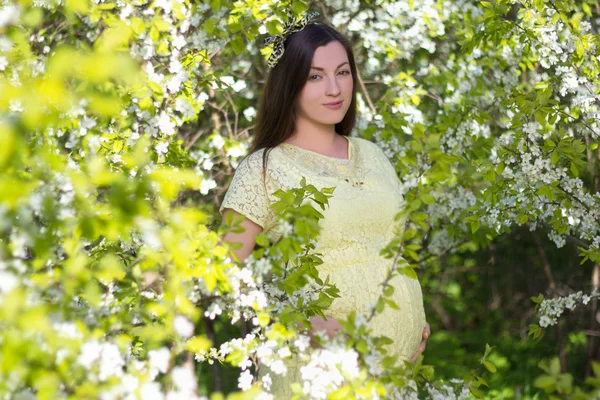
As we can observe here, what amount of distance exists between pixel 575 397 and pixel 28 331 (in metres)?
0.99

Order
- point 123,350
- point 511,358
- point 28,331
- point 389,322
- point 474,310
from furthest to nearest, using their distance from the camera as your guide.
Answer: point 474,310 < point 511,358 < point 389,322 < point 123,350 < point 28,331

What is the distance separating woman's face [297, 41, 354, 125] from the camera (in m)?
2.47

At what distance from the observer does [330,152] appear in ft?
8.45

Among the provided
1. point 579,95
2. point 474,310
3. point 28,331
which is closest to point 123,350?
point 28,331

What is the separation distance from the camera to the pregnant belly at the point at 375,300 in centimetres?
230

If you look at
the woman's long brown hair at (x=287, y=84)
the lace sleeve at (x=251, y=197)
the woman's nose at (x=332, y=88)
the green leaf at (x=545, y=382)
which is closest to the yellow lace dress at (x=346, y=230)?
the lace sleeve at (x=251, y=197)

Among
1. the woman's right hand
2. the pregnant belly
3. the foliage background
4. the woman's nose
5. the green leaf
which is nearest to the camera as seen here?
the foliage background

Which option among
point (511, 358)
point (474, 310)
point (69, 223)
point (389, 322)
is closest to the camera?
point (69, 223)

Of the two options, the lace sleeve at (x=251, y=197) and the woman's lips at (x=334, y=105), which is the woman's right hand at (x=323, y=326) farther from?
the woman's lips at (x=334, y=105)

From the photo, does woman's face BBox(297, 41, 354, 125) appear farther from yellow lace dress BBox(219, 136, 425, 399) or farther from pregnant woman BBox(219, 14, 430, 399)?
yellow lace dress BBox(219, 136, 425, 399)

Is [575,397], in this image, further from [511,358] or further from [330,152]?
[511,358]

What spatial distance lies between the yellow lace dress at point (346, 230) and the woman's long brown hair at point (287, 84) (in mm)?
103

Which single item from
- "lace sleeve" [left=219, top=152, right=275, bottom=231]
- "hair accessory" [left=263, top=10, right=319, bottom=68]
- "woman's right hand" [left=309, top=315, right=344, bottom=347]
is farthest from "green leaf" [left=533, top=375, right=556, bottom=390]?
"hair accessory" [left=263, top=10, right=319, bottom=68]

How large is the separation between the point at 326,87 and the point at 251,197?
0.47 metres
